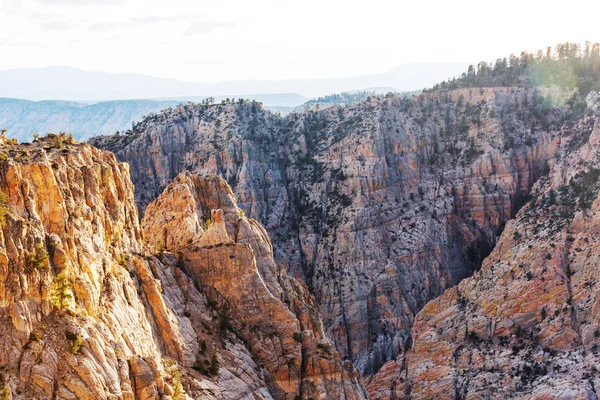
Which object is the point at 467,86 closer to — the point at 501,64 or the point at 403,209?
the point at 501,64

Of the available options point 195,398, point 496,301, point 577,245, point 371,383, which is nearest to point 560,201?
point 577,245

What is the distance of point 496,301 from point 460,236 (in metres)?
36.4

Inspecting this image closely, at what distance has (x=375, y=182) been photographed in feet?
509

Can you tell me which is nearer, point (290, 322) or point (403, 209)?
point (290, 322)

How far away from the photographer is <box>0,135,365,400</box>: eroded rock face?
45.6m

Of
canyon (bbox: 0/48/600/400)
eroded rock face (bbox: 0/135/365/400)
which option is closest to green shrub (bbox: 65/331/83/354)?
eroded rock face (bbox: 0/135/365/400)

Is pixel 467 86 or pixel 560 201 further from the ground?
pixel 467 86

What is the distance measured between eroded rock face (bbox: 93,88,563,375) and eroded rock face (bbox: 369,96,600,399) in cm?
1561

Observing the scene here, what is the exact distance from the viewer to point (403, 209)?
154375 mm

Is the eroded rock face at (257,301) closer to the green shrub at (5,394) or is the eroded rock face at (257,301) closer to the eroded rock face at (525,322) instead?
the green shrub at (5,394)

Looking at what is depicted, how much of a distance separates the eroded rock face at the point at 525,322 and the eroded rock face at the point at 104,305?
38.7 meters

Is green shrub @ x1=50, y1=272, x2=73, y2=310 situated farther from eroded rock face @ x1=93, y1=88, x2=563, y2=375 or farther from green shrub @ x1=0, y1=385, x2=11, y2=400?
eroded rock face @ x1=93, y1=88, x2=563, y2=375

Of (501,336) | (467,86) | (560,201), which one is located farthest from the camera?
(467,86)

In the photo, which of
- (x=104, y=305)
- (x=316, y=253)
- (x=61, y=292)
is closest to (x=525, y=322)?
(x=316, y=253)
